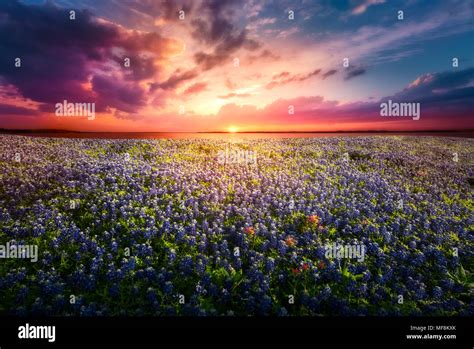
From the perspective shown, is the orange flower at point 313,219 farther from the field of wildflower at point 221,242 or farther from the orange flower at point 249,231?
the orange flower at point 249,231

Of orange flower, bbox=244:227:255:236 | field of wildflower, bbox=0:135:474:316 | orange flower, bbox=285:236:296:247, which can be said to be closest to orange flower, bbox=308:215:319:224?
field of wildflower, bbox=0:135:474:316

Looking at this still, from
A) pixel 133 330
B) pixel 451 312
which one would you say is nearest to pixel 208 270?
pixel 133 330

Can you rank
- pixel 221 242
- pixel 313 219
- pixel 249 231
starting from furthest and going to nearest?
pixel 313 219
pixel 249 231
pixel 221 242

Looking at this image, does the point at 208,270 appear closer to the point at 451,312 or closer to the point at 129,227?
the point at 129,227

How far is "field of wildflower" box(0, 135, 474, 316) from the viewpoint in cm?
502

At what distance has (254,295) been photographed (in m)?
5.15

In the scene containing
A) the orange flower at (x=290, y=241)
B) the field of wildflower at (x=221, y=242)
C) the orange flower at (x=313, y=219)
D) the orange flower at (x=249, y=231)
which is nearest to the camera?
the field of wildflower at (x=221, y=242)

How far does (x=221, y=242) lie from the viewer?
639 cm

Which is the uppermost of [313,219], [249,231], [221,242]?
[313,219]

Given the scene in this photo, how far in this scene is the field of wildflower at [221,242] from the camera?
502 centimetres

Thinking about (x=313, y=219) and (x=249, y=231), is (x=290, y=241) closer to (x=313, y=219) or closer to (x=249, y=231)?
(x=249, y=231)

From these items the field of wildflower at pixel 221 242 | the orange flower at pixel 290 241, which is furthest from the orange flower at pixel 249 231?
the orange flower at pixel 290 241

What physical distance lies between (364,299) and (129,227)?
457 centimetres

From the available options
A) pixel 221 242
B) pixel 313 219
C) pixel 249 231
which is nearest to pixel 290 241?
pixel 249 231
